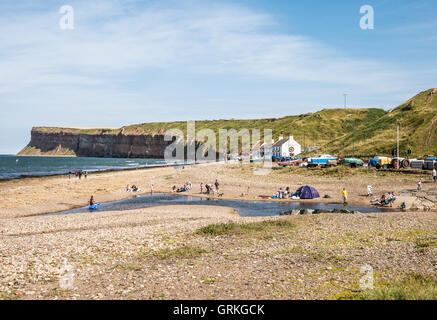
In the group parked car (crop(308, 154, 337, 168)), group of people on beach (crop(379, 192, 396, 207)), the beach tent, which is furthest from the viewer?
parked car (crop(308, 154, 337, 168))

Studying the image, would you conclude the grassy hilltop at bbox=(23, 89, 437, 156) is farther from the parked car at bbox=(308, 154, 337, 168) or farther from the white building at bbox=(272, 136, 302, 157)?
the parked car at bbox=(308, 154, 337, 168)

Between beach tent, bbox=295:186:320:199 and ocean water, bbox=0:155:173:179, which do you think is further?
ocean water, bbox=0:155:173:179

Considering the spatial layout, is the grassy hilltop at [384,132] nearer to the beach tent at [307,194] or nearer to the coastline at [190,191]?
the coastline at [190,191]

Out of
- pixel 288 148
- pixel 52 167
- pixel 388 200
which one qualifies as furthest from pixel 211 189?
pixel 52 167

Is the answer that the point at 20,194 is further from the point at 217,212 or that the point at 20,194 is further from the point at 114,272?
the point at 114,272

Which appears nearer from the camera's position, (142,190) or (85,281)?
(85,281)

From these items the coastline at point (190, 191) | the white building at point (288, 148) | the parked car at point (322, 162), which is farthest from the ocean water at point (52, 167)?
the parked car at point (322, 162)

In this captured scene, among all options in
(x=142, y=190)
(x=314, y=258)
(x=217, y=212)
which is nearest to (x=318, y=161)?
(x=142, y=190)

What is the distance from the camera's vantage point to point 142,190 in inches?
2158

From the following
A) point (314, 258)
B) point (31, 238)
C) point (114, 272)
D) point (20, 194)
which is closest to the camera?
point (114, 272)
